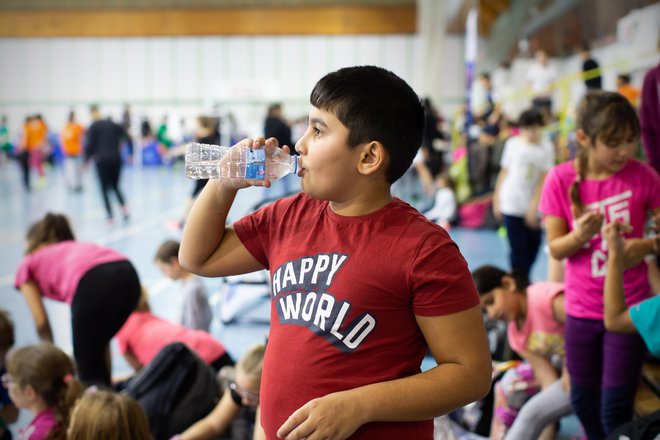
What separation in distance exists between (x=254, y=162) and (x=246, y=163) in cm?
2

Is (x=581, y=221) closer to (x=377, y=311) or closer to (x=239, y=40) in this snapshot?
(x=377, y=311)

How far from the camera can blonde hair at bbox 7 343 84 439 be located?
276 cm

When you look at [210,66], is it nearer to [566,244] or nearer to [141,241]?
[141,241]

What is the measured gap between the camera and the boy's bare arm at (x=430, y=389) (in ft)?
3.86

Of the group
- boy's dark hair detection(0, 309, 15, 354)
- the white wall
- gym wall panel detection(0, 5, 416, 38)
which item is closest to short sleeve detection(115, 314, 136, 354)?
boy's dark hair detection(0, 309, 15, 354)

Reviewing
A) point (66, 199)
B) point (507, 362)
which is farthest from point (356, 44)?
point (507, 362)

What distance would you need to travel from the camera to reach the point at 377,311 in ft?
4.15

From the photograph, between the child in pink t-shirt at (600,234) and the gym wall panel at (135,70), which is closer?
the child in pink t-shirt at (600,234)

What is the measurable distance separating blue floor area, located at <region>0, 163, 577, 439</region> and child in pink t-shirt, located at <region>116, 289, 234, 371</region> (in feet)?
1.94

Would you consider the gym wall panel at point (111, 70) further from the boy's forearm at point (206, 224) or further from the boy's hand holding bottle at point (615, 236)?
the boy's forearm at point (206, 224)

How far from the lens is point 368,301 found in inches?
49.8

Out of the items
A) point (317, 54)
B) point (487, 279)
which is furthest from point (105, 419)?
point (317, 54)

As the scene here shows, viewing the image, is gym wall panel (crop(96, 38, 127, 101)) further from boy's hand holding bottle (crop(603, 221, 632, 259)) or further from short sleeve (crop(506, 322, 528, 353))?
boy's hand holding bottle (crop(603, 221, 632, 259))

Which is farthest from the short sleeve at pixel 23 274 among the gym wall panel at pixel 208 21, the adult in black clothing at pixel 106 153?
the gym wall panel at pixel 208 21
